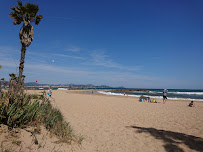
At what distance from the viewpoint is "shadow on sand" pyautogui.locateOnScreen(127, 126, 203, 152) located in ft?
15.4

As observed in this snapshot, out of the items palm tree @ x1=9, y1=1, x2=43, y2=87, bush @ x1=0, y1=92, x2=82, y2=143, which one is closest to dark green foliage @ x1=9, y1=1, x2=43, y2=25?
palm tree @ x1=9, y1=1, x2=43, y2=87

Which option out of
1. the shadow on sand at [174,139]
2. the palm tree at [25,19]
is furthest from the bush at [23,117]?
the palm tree at [25,19]

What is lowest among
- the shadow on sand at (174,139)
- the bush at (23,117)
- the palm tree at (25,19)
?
the shadow on sand at (174,139)

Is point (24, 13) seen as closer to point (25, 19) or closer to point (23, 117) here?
point (25, 19)

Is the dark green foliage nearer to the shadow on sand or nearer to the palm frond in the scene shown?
the palm frond

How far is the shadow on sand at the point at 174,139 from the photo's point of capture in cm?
468

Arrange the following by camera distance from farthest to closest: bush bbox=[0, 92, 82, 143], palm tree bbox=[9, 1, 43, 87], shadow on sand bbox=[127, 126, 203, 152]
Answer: palm tree bbox=[9, 1, 43, 87] → shadow on sand bbox=[127, 126, 203, 152] → bush bbox=[0, 92, 82, 143]

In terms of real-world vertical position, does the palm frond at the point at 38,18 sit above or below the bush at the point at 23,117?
above

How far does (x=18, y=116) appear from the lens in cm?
340

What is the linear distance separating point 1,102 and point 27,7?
13057mm

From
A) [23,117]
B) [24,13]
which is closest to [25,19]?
[24,13]

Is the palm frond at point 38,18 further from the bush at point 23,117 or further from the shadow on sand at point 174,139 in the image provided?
the shadow on sand at point 174,139

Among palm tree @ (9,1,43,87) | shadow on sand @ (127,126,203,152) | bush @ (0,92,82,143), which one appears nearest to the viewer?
bush @ (0,92,82,143)

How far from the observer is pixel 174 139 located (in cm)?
540
